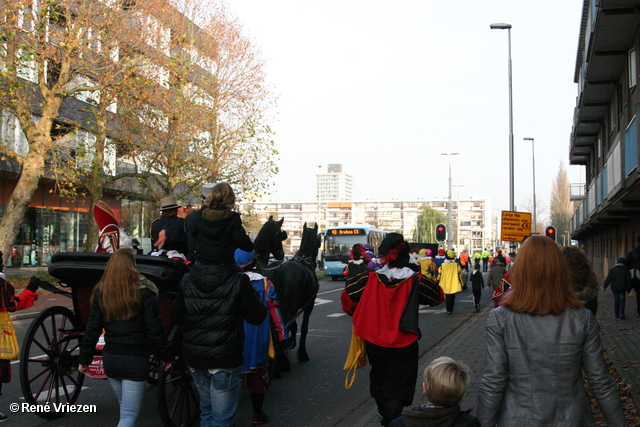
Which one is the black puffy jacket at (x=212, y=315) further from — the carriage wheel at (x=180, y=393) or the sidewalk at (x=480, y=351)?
the sidewalk at (x=480, y=351)

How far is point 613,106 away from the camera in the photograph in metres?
25.0

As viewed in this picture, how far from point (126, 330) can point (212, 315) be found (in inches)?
25.9

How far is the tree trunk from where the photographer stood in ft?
64.7

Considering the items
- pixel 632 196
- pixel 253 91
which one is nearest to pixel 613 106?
pixel 632 196

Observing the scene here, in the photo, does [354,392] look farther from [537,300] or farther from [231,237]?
[537,300]

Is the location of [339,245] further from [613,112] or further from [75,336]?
[75,336]

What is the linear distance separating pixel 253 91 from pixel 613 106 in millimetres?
15092

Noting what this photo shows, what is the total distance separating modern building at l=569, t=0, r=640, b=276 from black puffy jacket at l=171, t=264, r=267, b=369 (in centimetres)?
1089

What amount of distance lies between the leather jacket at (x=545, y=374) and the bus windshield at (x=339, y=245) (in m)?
31.9

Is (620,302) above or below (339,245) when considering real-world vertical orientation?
below

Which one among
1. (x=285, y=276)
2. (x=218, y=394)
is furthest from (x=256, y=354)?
(x=285, y=276)

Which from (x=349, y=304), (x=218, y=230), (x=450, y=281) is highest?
(x=218, y=230)

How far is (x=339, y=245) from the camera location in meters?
35.7

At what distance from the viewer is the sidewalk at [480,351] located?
6.70 metres
